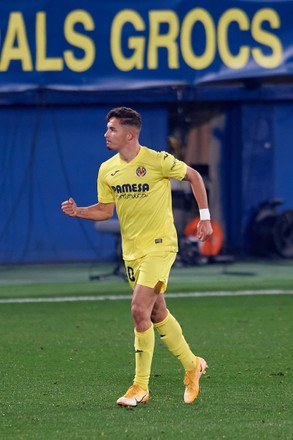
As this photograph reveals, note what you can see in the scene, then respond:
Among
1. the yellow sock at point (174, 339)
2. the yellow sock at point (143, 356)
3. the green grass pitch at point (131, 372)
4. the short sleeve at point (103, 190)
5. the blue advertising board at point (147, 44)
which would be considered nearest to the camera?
the green grass pitch at point (131, 372)

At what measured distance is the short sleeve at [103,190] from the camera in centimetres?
893

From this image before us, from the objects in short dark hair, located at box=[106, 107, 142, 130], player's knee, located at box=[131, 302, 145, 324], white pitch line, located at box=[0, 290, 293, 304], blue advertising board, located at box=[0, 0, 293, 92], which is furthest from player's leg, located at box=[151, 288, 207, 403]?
blue advertising board, located at box=[0, 0, 293, 92]

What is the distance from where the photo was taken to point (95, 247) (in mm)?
20750

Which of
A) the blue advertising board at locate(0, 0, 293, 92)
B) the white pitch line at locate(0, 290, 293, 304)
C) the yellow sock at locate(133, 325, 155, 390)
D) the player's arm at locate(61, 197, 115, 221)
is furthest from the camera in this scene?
the blue advertising board at locate(0, 0, 293, 92)

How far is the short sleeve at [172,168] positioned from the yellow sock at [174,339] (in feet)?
3.26

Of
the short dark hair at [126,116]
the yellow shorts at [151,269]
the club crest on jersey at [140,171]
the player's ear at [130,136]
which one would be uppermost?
the short dark hair at [126,116]

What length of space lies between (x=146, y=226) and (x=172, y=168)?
45cm

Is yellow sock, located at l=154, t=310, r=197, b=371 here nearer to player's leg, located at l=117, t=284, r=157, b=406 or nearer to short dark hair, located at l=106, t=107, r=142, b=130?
player's leg, located at l=117, t=284, r=157, b=406

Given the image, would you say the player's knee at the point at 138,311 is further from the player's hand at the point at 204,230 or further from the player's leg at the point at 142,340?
the player's hand at the point at 204,230

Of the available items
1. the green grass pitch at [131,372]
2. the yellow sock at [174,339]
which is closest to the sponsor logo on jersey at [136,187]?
the yellow sock at [174,339]

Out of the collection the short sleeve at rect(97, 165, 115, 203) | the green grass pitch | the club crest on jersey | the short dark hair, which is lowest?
the green grass pitch

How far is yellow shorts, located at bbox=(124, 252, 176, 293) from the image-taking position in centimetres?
859

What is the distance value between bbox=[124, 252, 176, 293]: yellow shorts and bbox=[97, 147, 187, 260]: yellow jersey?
0.14 feet

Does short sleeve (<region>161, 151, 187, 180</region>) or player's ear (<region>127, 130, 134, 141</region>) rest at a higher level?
player's ear (<region>127, 130, 134, 141</region>)
